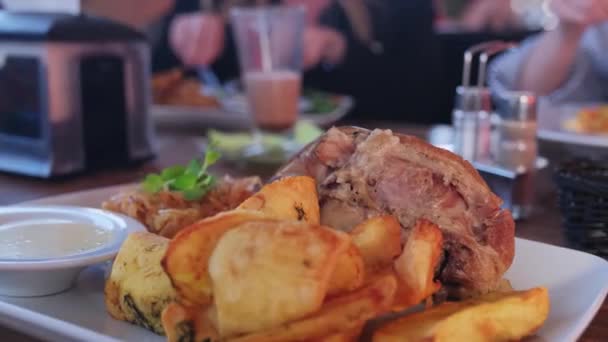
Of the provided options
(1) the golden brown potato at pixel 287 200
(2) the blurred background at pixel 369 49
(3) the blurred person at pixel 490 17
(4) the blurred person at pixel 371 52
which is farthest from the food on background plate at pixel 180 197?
(3) the blurred person at pixel 490 17

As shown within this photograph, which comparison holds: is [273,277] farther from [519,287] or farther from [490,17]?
[490,17]

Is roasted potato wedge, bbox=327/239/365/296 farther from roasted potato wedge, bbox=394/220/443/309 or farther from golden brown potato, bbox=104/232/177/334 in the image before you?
golden brown potato, bbox=104/232/177/334

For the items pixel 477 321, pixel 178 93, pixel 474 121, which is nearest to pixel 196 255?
pixel 477 321

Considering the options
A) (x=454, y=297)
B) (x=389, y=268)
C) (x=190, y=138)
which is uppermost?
(x=389, y=268)

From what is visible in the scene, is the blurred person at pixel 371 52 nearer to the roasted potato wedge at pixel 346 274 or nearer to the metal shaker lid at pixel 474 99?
the metal shaker lid at pixel 474 99

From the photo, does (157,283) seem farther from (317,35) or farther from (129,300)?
(317,35)

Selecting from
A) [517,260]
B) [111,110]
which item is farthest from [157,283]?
[111,110]
